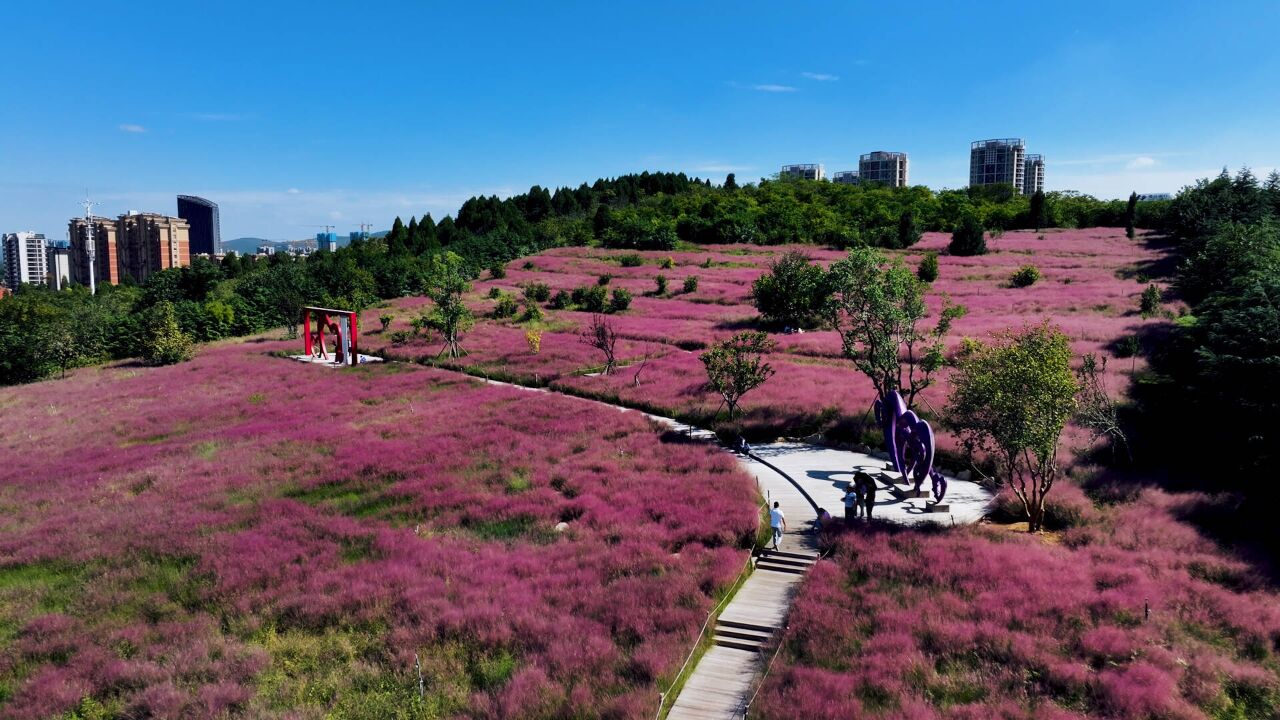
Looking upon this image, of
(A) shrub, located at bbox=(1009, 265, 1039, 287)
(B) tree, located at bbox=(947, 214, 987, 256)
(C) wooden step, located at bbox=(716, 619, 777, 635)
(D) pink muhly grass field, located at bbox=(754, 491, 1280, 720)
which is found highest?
(B) tree, located at bbox=(947, 214, 987, 256)

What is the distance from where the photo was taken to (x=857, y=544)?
17.6 m

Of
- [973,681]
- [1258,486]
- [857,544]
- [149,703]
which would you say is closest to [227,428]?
[149,703]

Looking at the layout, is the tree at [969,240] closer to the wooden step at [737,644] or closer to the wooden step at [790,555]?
the wooden step at [790,555]

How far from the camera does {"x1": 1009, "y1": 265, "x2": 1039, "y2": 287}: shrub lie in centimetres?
6103

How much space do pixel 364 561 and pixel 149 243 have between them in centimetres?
21347

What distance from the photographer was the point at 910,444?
74.4 ft

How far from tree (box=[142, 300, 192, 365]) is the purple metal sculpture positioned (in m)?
52.2

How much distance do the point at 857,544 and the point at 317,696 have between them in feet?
39.4

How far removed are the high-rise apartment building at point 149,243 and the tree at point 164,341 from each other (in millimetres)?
150671

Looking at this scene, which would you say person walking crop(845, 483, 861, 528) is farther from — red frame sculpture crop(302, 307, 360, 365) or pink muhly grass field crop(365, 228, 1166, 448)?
red frame sculpture crop(302, 307, 360, 365)

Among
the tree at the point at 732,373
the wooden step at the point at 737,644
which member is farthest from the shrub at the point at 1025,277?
the wooden step at the point at 737,644

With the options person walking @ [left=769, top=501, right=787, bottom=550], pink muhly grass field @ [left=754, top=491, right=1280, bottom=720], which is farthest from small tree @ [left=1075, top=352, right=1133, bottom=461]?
person walking @ [left=769, top=501, right=787, bottom=550]

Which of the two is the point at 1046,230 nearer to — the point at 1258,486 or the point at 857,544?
the point at 1258,486

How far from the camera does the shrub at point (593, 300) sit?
204 ft
